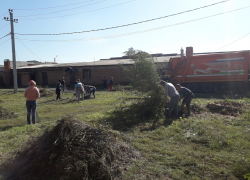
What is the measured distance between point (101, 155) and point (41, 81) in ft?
99.6

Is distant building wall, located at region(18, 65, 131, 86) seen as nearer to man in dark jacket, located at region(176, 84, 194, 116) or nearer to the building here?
the building

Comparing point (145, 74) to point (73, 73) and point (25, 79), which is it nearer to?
point (73, 73)

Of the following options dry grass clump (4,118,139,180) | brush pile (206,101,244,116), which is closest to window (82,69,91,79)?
brush pile (206,101,244,116)

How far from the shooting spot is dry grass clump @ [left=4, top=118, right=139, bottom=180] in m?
3.69

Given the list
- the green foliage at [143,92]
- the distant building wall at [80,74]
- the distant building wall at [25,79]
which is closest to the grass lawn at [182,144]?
the green foliage at [143,92]

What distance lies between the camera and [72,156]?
151 inches

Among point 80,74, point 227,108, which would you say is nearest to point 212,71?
point 227,108

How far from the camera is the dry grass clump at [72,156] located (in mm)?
3686

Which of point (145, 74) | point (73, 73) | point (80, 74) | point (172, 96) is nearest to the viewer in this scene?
point (172, 96)

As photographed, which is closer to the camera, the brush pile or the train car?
the brush pile

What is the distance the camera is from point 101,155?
3.98m

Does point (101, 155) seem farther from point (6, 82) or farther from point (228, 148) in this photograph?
point (6, 82)

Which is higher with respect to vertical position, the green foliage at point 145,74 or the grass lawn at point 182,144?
the green foliage at point 145,74

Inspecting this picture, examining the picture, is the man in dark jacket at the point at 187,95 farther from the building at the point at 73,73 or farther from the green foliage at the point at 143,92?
the building at the point at 73,73
